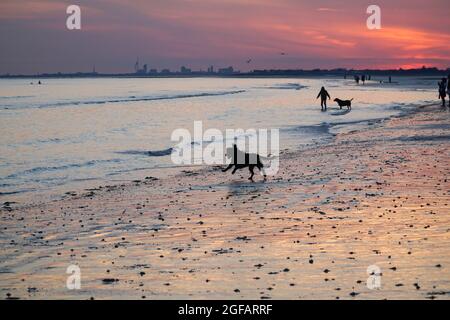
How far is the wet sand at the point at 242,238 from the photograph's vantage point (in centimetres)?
721

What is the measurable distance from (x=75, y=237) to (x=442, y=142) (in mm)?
16360

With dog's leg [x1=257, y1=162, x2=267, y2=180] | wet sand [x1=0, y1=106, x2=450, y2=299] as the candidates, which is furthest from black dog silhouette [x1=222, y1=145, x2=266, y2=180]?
wet sand [x1=0, y1=106, x2=450, y2=299]

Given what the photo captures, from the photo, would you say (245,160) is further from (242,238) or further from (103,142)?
(103,142)

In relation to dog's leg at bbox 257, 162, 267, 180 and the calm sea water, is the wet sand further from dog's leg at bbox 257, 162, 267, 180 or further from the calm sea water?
the calm sea water

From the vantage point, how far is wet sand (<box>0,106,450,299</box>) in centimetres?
721

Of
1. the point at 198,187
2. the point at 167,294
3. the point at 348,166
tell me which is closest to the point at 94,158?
the point at 198,187

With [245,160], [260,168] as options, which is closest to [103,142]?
[260,168]

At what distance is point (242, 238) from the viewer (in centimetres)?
953

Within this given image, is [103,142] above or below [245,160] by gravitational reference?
below

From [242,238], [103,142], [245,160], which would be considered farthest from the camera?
[103,142]

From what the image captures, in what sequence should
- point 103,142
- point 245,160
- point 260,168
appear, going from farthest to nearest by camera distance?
point 103,142, point 260,168, point 245,160

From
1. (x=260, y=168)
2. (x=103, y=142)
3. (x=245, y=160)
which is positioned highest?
(x=245, y=160)
